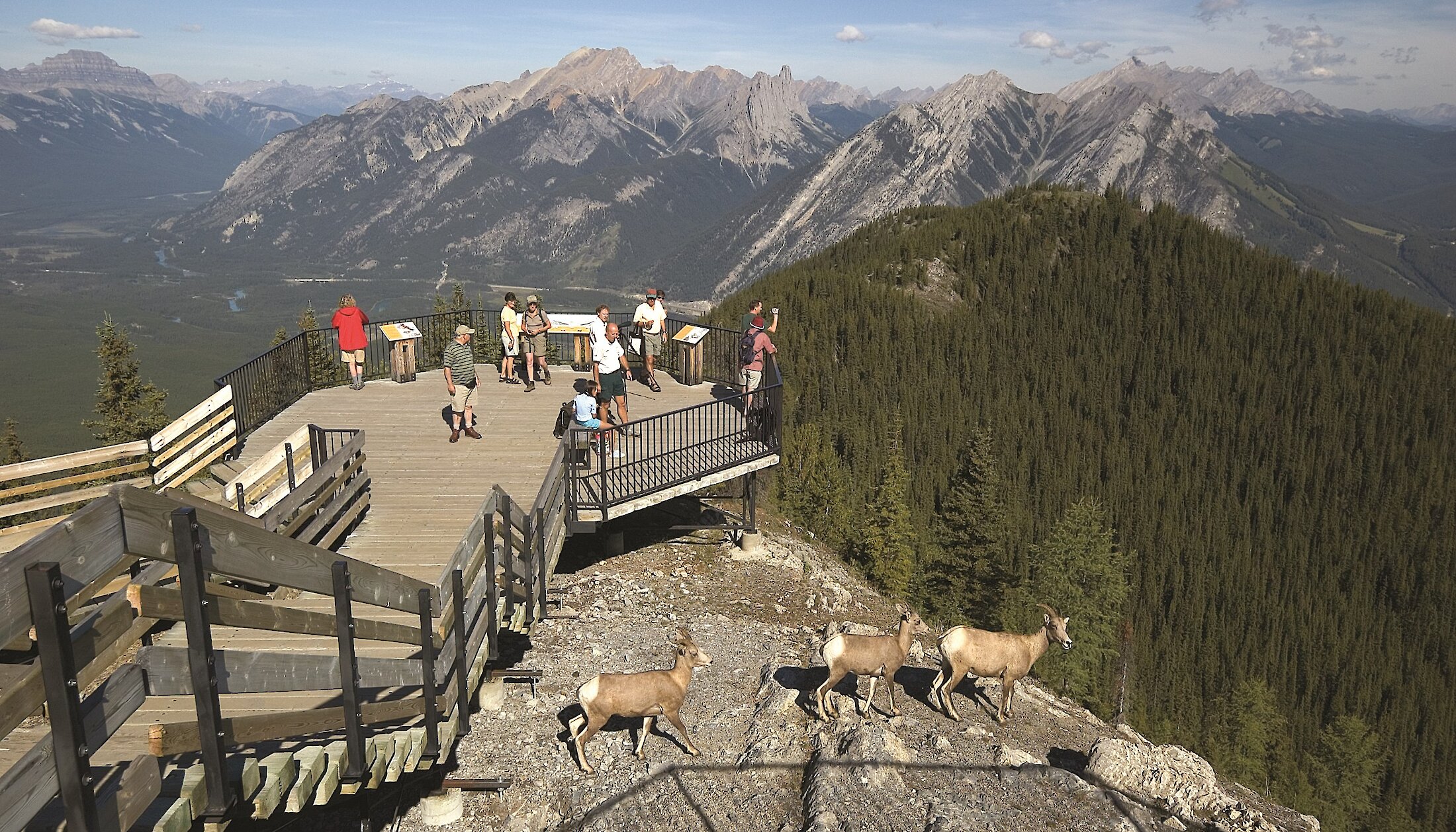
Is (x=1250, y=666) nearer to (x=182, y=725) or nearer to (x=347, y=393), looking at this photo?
(x=347, y=393)

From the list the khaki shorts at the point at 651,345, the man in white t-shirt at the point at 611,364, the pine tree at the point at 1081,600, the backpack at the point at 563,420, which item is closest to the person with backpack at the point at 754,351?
the khaki shorts at the point at 651,345

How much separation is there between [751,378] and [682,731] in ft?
38.0

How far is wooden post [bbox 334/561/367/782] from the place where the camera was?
23.1 feet

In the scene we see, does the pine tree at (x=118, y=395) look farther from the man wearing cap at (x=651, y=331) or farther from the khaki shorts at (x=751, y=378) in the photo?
the khaki shorts at (x=751, y=378)

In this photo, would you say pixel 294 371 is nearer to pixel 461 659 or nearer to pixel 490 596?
pixel 490 596

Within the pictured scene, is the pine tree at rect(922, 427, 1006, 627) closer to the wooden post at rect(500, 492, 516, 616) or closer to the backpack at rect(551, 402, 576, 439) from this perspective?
the backpack at rect(551, 402, 576, 439)

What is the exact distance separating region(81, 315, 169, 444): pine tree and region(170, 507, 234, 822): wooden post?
61849 mm

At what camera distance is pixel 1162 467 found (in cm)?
12494

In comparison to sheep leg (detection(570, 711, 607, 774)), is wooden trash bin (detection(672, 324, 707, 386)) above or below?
above

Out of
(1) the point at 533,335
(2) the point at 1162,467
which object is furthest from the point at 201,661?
(2) the point at 1162,467

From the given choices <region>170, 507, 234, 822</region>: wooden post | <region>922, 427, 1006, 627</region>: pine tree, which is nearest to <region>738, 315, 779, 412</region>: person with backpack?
<region>170, 507, 234, 822</region>: wooden post

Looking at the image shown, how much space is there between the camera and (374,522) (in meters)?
15.4

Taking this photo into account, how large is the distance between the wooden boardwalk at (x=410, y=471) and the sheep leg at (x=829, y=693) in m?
6.14

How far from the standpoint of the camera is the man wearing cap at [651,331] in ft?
82.6
